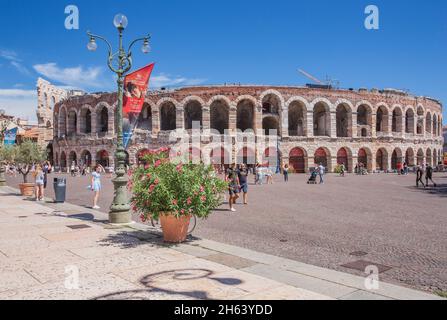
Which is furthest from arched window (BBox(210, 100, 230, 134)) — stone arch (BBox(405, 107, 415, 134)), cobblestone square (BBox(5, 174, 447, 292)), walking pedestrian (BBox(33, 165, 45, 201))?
cobblestone square (BBox(5, 174, 447, 292))

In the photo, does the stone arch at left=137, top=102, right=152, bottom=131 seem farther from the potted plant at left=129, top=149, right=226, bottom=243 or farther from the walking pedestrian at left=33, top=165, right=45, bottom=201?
the potted plant at left=129, top=149, right=226, bottom=243

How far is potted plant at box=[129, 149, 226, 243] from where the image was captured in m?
7.02

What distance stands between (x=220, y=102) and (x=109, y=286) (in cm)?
3684

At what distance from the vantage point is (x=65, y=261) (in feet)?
19.3

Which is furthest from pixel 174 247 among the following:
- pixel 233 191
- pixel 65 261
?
pixel 233 191

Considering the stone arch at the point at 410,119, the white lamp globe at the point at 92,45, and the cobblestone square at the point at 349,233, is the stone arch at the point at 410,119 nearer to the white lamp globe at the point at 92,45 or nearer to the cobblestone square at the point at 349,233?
the cobblestone square at the point at 349,233

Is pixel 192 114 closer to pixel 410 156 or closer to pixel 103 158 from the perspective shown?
pixel 103 158

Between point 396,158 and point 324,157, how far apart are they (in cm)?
1094

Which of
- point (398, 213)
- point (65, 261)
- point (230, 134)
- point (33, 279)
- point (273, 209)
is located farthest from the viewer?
point (230, 134)

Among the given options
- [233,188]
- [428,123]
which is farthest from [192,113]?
[428,123]

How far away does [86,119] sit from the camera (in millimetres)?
46250

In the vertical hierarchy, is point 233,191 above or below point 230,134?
below

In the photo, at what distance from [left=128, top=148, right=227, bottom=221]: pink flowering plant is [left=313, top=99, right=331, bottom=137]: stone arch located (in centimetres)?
3455
